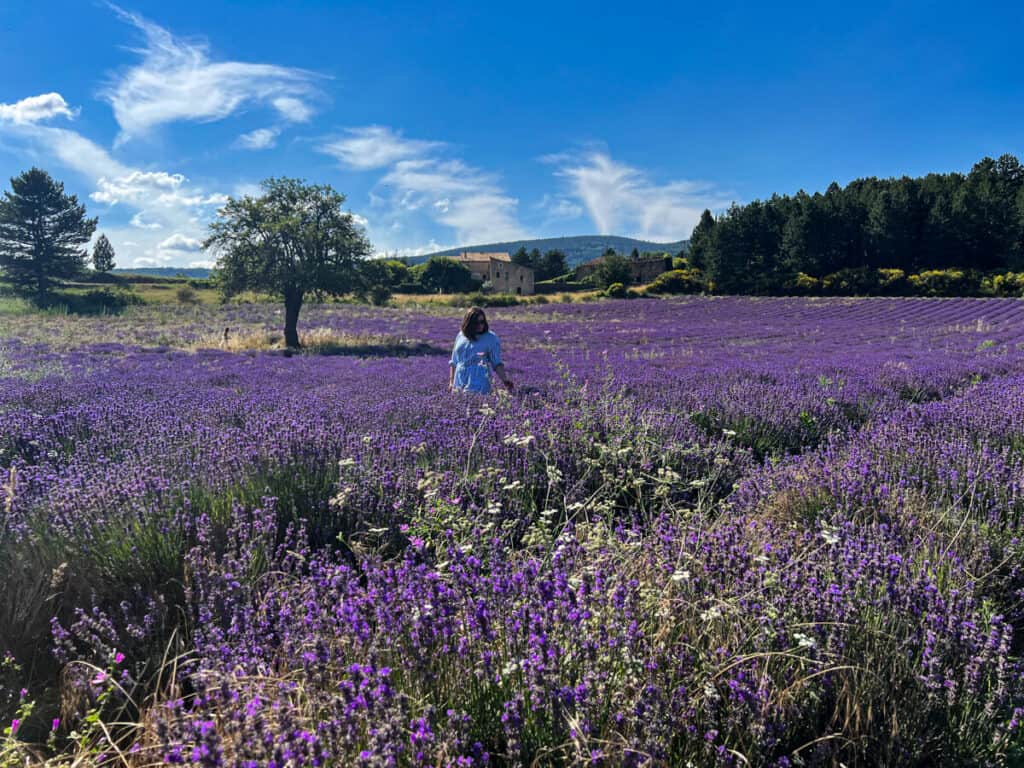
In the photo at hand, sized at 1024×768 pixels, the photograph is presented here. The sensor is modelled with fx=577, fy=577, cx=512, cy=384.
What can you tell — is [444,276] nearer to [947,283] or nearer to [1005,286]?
[947,283]

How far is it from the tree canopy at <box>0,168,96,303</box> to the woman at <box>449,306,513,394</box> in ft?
143

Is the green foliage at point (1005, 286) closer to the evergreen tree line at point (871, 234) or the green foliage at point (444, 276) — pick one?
the evergreen tree line at point (871, 234)

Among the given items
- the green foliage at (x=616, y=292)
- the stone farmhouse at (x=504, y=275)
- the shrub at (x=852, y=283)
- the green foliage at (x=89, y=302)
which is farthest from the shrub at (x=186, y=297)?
the shrub at (x=852, y=283)

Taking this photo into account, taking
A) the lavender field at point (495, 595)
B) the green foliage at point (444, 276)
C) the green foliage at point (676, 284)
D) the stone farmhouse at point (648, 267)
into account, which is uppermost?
the stone farmhouse at point (648, 267)

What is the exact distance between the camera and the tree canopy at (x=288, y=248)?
17.6m

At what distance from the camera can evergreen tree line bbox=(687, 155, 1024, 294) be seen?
154 feet

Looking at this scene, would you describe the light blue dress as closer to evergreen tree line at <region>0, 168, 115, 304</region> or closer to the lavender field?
the lavender field

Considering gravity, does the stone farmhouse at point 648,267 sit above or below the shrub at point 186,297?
above

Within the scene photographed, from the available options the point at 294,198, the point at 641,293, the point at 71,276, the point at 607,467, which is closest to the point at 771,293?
the point at 641,293

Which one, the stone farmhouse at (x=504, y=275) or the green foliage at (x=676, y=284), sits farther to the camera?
the stone farmhouse at (x=504, y=275)

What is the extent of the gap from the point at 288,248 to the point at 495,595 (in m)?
18.5

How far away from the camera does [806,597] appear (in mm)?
1719

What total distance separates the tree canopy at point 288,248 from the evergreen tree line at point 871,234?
36.0 meters

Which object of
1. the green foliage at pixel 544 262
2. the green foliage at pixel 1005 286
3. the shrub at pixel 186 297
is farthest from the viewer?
the green foliage at pixel 544 262
